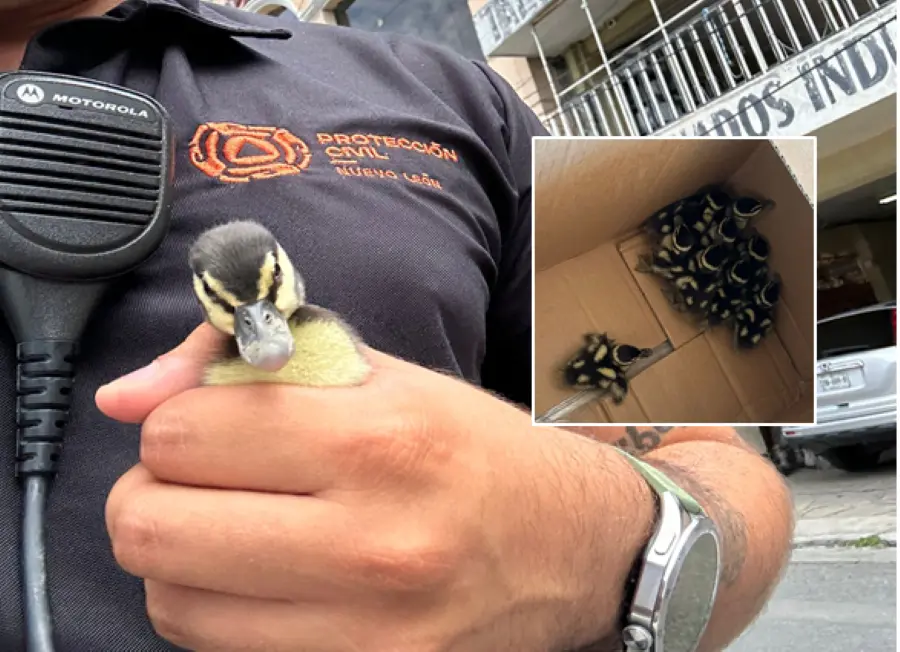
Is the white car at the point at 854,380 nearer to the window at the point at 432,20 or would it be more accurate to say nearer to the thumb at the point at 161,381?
the thumb at the point at 161,381

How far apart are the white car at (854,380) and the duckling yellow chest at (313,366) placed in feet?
1.26

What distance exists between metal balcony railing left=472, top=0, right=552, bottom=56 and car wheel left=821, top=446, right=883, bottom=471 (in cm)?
274

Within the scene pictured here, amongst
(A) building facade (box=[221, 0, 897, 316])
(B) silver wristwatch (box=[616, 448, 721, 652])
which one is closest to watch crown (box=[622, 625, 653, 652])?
(B) silver wristwatch (box=[616, 448, 721, 652])

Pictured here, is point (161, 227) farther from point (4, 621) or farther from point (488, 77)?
point (488, 77)

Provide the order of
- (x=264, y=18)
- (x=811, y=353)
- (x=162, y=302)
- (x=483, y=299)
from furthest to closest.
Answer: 1. (x=264, y=18)
2. (x=483, y=299)
3. (x=162, y=302)
4. (x=811, y=353)

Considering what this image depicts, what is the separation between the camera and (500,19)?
15.2 feet

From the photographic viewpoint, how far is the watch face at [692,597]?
537 mm

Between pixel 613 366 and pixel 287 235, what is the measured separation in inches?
9.8

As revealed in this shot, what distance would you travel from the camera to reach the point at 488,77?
80 centimetres

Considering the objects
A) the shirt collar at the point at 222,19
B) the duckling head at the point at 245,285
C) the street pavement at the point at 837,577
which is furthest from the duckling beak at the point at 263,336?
the street pavement at the point at 837,577

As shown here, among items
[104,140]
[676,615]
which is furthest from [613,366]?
[104,140]

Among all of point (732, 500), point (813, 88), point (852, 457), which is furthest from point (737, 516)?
point (813, 88)

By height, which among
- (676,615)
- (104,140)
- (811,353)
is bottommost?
(676,615)

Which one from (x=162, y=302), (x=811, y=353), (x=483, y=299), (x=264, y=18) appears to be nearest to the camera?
(x=811, y=353)
